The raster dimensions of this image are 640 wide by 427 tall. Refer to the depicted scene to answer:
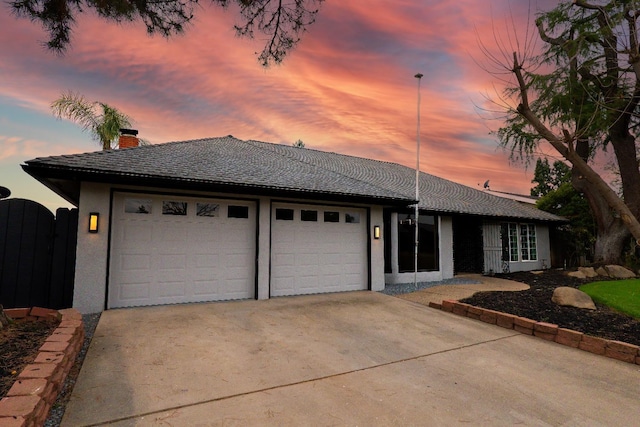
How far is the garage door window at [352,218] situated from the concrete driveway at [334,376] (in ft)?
11.9

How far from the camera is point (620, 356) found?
4.44 meters

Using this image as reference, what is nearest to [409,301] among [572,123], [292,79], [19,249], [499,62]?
[499,62]

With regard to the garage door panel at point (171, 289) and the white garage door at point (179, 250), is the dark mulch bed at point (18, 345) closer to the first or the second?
the white garage door at point (179, 250)

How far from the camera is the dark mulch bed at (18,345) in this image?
2.88 m

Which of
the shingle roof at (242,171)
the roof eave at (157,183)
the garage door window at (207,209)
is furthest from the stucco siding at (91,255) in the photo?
the garage door window at (207,209)

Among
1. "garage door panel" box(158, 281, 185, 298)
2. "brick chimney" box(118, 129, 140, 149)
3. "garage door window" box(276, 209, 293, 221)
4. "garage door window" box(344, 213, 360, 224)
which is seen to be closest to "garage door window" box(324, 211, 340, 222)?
"garage door window" box(344, 213, 360, 224)

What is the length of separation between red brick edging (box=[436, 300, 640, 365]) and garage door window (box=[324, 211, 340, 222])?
3.54 meters

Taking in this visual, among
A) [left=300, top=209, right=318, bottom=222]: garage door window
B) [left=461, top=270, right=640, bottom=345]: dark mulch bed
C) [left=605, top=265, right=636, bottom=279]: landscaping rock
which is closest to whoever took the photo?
[left=461, top=270, right=640, bottom=345]: dark mulch bed

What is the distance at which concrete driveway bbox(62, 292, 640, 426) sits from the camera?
9.38 feet

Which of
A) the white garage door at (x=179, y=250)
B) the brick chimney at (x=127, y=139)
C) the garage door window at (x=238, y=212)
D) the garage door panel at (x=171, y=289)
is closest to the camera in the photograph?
the white garage door at (x=179, y=250)

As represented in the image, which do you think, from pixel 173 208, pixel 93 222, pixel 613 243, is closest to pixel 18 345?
pixel 93 222

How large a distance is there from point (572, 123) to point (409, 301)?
422 inches

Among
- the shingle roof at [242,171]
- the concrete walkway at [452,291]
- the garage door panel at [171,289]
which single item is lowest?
the concrete walkway at [452,291]

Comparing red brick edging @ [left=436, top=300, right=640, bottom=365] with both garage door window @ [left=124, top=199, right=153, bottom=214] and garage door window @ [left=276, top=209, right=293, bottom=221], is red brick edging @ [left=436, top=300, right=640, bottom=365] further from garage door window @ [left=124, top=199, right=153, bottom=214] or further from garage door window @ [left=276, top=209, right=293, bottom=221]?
garage door window @ [left=124, top=199, right=153, bottom=214]
